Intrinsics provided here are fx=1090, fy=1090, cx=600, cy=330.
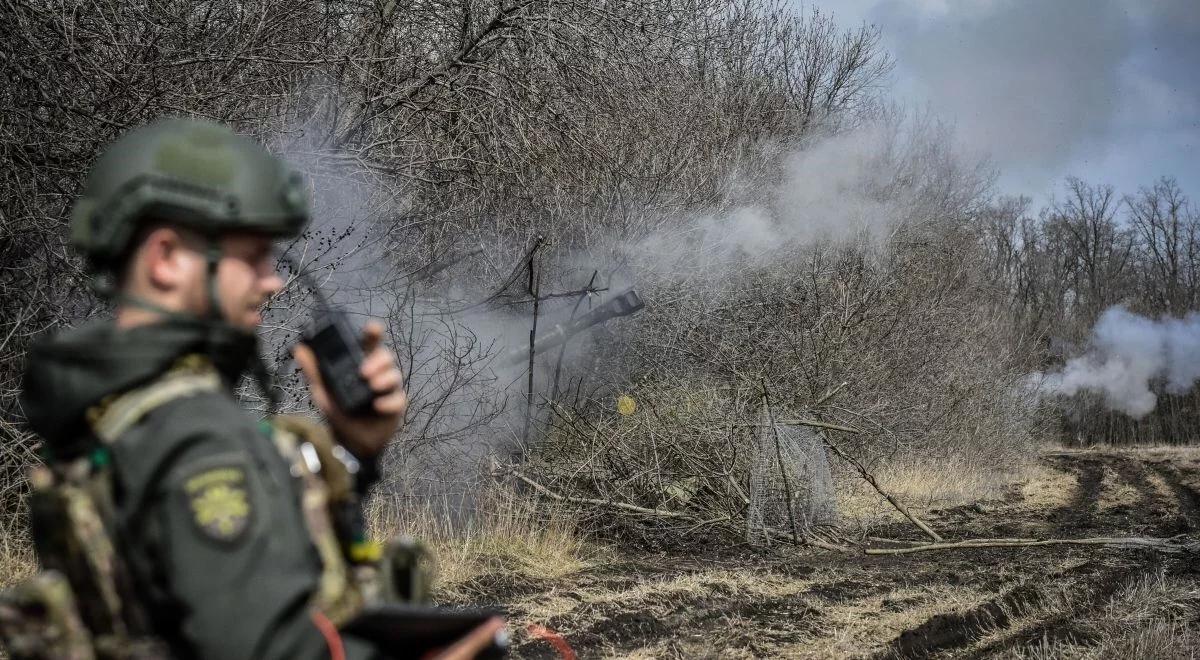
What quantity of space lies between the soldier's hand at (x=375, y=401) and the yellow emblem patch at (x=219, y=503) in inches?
12.6

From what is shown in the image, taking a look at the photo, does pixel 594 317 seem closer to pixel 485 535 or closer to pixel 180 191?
pixel 485 535

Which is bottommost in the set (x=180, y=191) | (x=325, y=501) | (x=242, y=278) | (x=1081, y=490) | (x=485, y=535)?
(x=485, y=535)

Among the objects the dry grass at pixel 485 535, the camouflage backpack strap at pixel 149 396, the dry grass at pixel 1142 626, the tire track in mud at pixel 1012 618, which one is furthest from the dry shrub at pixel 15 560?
the dry grass at pixel 1142 626

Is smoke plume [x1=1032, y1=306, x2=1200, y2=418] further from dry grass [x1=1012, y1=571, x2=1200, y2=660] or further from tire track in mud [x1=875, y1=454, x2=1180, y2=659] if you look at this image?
dry grass [x1=1012, y1=571, x2=1200, y2=660]

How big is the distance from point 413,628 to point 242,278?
22.4 inches

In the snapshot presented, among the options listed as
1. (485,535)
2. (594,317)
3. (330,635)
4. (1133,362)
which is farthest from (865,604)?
(1133,362)

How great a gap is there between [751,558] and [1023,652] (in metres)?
4.19

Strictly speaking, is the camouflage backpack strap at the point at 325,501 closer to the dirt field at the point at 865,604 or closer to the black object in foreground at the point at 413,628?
the black object in foreground at the point at 413,628

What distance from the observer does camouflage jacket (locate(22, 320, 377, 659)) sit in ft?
4.48

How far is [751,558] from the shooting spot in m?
10.8

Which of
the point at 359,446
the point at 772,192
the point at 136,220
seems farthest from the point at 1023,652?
the point at 772,192

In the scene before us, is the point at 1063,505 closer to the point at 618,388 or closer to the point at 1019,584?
the point at 618,388

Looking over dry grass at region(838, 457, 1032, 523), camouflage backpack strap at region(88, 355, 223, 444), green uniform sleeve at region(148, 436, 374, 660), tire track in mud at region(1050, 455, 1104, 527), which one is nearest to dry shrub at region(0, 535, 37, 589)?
camouflage backpack strap at region(88, 355, 223, 444)

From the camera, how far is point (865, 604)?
27.1ft
